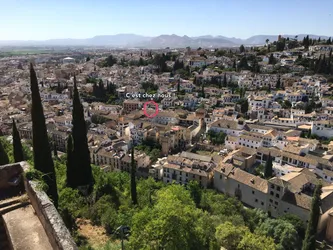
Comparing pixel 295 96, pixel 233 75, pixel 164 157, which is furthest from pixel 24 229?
pixel 233 75

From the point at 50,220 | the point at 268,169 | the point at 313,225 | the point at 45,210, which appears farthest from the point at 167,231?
the point at 268,169

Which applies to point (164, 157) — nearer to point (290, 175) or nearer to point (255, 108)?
point (290, 175)

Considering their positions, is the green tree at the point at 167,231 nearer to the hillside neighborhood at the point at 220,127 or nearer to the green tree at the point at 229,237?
the green tree at the point at 229,237

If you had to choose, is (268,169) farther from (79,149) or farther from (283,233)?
(79,149)

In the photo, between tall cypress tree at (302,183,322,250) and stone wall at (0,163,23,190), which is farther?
tall cypress tree at (302,183,322,250)

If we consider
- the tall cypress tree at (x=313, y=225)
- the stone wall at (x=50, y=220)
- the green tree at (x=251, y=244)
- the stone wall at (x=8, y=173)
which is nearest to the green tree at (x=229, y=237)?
the green tree at (x=251, y=244)

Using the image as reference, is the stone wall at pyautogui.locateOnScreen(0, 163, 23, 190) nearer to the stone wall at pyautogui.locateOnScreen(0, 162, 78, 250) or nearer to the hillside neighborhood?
the stone wall at pyautogui.locateOnScreen(0, 162, 78, 250)

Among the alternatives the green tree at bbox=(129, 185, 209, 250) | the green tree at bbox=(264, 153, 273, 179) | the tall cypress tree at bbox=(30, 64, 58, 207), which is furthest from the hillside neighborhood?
the green tree at bbox=(129, 185, 209, 250)

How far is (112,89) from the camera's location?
277ft

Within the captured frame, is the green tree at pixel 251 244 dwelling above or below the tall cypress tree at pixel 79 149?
below

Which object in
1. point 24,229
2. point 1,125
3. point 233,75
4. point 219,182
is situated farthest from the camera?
point 233,75

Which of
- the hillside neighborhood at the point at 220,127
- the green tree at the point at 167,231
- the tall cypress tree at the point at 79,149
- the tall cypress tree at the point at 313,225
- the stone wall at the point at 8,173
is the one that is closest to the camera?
the stone wall at the point at 8,173

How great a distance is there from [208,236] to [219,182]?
806 inches

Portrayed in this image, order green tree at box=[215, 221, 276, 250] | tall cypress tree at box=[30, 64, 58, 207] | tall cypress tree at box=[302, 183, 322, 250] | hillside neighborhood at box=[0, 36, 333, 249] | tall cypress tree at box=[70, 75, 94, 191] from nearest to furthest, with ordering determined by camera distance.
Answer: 1. tall cypress tree at box=[30, 64, 58, 207]
2. green tree at box=[215, 221, 276, 250]
3. tall cypress tree at box=[70, 75, 94, 191]
4. tall cypress tree at box=[302, 183, 322, 250]
5. hillside neighborhood at box=[0, 36, 333, 249]
